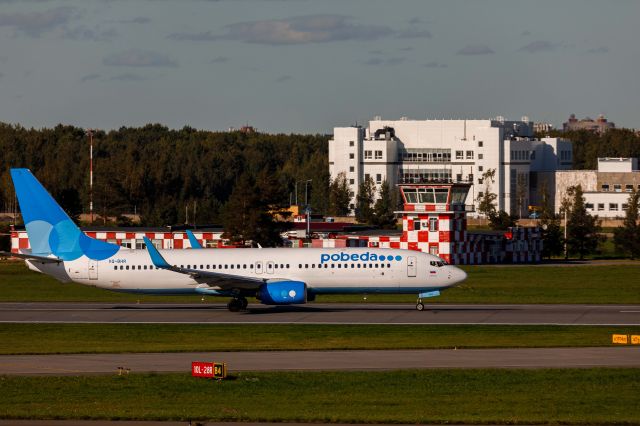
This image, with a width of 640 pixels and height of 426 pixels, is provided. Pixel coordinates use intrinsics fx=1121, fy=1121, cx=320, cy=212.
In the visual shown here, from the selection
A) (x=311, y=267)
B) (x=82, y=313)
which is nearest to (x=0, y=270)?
(x=82, y=313)

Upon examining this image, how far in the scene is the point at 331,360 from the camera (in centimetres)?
3962

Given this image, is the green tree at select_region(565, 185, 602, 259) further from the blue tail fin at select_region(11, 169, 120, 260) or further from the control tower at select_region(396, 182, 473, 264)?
the blue tail fin at select_region(11, 169, 120, 260)

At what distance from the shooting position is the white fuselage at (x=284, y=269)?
58062 mm

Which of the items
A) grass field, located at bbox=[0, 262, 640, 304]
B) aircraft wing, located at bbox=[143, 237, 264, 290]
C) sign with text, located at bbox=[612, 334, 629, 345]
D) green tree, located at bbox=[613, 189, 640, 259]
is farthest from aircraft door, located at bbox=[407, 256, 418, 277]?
green tree, located at bbox=[613, 189, 640, 259]

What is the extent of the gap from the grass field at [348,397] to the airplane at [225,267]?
21335 mm

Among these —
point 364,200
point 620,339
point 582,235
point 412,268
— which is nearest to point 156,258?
point 412,268

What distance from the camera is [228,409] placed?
3066cm

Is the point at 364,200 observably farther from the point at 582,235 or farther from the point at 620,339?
the point at 620,339

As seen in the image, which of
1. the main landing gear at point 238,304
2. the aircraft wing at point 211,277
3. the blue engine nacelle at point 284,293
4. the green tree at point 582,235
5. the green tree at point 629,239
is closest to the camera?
the blue engine nacelle at point 284,293

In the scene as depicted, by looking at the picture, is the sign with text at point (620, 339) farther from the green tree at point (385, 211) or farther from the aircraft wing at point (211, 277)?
the green tree at point (385, 211)

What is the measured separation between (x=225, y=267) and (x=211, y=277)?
6.85 feet

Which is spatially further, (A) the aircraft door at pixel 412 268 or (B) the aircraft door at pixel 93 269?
(B) the aircraft door at pixel 93 269

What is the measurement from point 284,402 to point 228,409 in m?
1.83

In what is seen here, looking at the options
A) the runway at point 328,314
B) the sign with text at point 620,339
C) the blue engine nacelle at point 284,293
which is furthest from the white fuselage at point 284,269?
the sign with text at point 620,339
